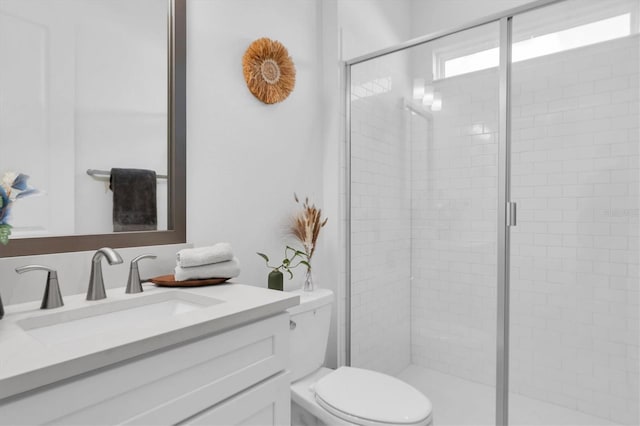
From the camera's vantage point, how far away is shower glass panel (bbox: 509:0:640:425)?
1.50 meters

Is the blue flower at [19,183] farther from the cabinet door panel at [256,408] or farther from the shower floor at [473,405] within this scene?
the shower floor at [473,405]

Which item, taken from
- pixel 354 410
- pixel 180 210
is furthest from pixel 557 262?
pixel 180 210

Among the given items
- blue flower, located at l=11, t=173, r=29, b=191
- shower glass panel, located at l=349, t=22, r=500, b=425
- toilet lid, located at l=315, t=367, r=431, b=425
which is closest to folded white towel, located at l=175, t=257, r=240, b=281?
blue flower, located at l=11, t=173, r=29, b=191

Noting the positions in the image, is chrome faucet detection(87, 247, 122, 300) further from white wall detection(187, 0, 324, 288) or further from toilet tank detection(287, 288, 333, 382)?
toilet tank detection(287, 288, 333, 382)

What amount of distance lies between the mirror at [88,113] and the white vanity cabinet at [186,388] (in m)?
0.51

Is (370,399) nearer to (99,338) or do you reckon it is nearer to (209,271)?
(209,271)

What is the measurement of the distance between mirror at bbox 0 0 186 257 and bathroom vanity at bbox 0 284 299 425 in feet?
0.78

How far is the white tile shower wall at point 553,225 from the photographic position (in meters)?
1.52

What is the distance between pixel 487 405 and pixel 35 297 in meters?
1.86

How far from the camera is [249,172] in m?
1.68

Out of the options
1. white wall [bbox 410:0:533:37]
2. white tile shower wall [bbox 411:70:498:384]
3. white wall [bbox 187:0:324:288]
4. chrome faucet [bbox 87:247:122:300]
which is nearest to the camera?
chrome faucet [bbox 87:247:122:300]

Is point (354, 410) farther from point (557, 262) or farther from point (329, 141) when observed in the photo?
point (329, 141)

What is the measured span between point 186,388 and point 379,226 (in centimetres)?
144

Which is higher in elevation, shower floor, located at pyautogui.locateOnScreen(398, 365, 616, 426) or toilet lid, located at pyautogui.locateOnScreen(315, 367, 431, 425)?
toilet lid, located at pyautogui.locateOnScreen(315, 367, 431, 425)
